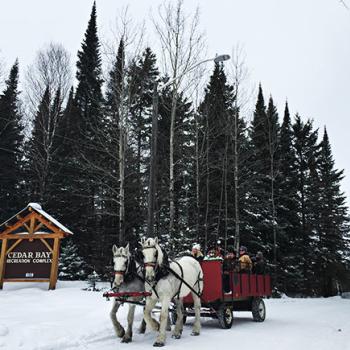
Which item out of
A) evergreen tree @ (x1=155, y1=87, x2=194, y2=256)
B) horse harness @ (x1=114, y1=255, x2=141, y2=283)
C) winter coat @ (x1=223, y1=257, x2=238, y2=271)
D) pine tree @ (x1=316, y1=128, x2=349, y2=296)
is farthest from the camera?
pine tree @ (x1=316, y1=128, x2=349, y2=296)

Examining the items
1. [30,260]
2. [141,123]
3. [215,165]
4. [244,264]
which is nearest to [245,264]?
[244,264]

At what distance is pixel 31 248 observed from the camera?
18078 mm

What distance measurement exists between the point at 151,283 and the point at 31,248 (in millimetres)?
11832

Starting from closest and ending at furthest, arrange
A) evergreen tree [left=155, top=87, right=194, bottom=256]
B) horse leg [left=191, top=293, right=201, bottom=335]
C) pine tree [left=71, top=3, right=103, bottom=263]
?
horse leg [left=191, top=293, right=201, bottom=335]
evergreen tree [left=155, top=87, right=194, bottom=256]
pine tree [left=71, top=3, right=103, bottom=263]

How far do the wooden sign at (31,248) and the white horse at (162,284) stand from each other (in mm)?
9848

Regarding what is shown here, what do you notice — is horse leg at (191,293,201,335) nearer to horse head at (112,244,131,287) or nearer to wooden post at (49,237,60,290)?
horse head at (112,244,131,287)

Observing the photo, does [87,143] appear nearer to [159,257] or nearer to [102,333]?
[102,333]

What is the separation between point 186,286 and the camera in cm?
918

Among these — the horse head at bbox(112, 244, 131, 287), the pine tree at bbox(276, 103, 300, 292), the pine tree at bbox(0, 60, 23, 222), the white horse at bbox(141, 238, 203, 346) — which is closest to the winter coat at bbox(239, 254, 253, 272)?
the white horse at bbox(141, 238, 203, 346)

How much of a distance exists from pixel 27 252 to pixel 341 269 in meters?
26.0

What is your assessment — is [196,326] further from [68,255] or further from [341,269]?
[341,269]

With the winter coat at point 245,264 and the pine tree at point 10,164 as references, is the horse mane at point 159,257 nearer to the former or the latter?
the winter coat at point 245,264

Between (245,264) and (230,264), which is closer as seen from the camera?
(230,264)

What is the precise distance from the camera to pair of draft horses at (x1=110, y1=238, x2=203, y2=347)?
7.91 metres
